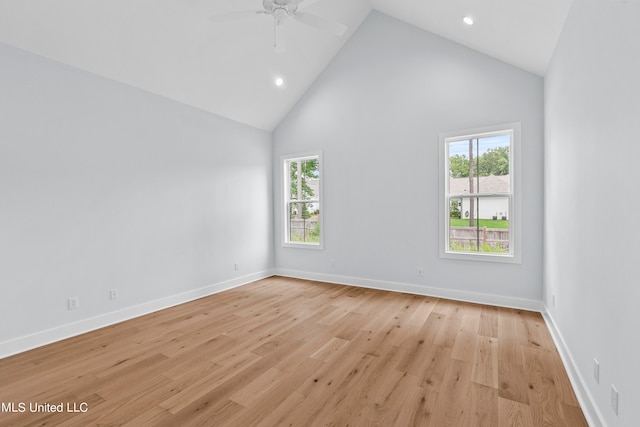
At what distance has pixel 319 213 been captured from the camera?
5.29m

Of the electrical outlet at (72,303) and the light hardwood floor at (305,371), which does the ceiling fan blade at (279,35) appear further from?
the electrical outlet at (72,303)

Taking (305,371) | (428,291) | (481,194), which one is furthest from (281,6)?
(428,291)

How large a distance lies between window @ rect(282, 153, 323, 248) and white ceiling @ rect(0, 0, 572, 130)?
124cm

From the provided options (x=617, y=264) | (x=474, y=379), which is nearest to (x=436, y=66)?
(x=617, y=264)

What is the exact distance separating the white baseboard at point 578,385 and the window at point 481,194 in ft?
4.05

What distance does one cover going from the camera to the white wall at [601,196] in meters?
1.28

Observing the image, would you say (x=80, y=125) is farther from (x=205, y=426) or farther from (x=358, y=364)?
(x=358, y=364)

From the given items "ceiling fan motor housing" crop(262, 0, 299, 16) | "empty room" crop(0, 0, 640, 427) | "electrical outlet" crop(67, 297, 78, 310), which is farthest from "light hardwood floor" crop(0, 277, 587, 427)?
"ceiling fan motor housing" crop(262, 0, 299, 16)

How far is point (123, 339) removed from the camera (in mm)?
2996

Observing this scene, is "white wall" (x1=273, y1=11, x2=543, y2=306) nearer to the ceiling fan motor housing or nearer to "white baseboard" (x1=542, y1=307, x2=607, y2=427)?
"white baseboard" (x1=542, y1=307, x2=607, y2=427)

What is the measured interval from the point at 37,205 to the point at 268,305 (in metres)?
2.65

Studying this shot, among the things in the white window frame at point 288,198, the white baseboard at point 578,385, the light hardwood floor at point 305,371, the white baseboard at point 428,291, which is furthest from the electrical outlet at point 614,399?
the white window frame at point 288,198

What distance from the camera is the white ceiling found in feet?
8.80

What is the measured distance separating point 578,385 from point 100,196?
4.58 metres
